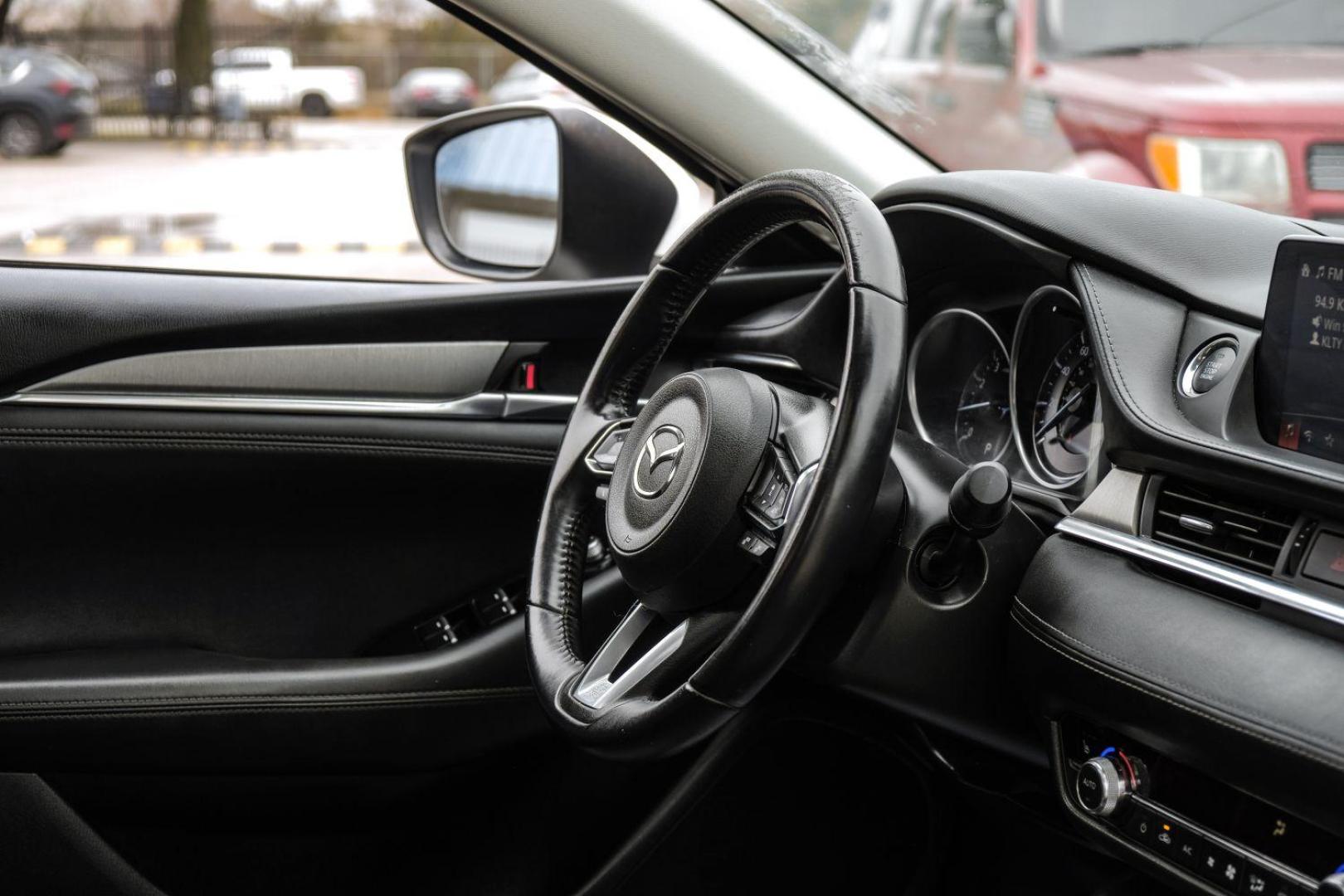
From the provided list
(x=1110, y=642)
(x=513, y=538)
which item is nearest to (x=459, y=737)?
(x=513, y=538)

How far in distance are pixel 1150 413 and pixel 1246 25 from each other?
1.34 m

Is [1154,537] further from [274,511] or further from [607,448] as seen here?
[274,511]

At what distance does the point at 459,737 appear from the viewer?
6.01ft

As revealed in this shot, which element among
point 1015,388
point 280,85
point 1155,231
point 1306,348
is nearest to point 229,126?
point 280,85

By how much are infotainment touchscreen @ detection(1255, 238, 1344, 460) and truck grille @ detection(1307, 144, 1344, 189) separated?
1.01 meters

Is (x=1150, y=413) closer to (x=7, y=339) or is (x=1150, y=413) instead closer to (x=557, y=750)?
(x=557, y=750)

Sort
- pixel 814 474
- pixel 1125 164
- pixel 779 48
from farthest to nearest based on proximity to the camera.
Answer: pixel 1125 164
pixel 779 48
pixel 814 474

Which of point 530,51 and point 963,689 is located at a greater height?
point 530,51

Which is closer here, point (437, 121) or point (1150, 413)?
point (1150, 413)

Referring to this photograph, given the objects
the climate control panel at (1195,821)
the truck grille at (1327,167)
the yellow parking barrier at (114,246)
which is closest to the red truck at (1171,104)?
the truck grille at (1327,167)

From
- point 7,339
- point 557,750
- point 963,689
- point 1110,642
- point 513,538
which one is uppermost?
point 1110,642

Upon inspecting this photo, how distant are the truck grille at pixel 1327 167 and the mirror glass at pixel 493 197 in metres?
1.14

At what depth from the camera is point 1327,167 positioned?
200cm

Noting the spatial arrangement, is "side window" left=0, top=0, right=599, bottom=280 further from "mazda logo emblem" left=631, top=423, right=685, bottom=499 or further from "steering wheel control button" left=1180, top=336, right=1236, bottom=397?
"steering wheel control button" left=1180, top=336, right=1236, bottom=397
